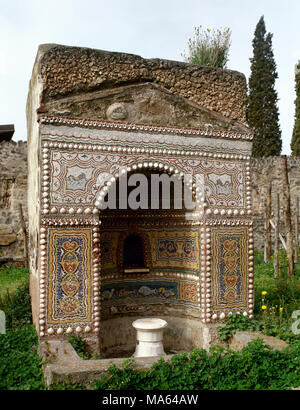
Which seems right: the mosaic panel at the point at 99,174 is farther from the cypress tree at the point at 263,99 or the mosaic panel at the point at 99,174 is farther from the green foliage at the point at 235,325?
the cypress tree at the point at 263,99

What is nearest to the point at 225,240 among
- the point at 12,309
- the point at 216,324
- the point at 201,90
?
the point at 216,324

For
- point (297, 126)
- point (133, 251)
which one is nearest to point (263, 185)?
point (297, 126)

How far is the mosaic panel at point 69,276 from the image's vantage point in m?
5.18

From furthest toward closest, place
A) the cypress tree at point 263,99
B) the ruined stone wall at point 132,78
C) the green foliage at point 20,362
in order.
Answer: the cypress tree at point 263,99
the ruined stone wall at point 132,78
the green foliage at point 20,362

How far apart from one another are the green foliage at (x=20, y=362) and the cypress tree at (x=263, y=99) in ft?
47.7

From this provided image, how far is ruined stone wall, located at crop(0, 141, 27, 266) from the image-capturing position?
474 inches

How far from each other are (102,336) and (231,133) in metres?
3.68

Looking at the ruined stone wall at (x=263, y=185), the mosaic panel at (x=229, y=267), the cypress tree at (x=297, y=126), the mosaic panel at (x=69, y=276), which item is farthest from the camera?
the cypress tree at (x=297, y=126)

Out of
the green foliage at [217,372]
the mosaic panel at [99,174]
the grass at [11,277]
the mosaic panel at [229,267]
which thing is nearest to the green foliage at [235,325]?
the mosaic panel at [229,267]

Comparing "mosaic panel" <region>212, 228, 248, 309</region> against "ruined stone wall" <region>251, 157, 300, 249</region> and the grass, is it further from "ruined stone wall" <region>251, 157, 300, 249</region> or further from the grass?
"ruined stone wall" <region>251, 157, 300, 249</region>

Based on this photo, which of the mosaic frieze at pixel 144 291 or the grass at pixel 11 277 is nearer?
the mosaic frieze at pixel 144 291
